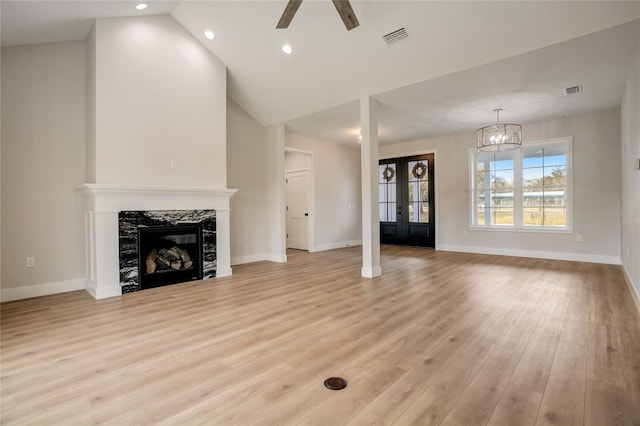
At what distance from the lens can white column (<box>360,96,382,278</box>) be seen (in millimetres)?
4766

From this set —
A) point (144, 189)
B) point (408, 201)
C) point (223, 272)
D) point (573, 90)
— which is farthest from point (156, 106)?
point (408, 201)

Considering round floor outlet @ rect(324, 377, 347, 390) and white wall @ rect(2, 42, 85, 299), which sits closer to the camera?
round floor outlet @ rect(324, 377, 347, 390)

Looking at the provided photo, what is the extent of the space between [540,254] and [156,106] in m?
7.39

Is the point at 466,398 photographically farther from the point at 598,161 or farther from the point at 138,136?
the point at 598,161

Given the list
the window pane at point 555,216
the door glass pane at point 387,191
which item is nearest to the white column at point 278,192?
the door glass pane at point 387,191

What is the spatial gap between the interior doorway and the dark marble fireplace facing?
313 cm

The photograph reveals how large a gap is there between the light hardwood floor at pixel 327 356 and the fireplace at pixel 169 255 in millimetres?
358

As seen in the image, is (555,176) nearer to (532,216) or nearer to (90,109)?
(532,216)

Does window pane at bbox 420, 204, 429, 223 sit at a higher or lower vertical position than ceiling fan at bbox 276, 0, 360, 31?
lower

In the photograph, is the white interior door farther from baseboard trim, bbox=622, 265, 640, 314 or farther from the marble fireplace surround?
baseboard trim, bbox=622, 265, 640, 314

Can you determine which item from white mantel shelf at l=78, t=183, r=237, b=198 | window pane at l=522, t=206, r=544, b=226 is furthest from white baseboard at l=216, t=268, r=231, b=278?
window pane at l=522, t=206, r=544, b=226

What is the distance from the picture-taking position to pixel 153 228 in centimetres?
440

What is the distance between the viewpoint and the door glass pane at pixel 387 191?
873 centimetres

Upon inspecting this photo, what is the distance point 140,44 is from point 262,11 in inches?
69.4
